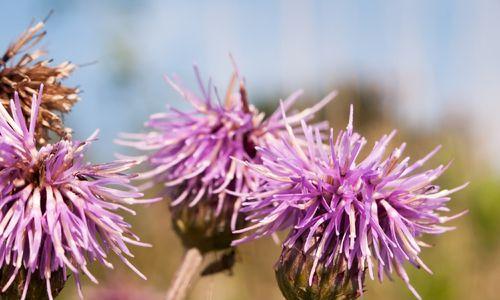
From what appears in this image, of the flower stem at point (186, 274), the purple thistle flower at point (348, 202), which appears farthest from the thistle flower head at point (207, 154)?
the purple thistle flower at point (348, 202)

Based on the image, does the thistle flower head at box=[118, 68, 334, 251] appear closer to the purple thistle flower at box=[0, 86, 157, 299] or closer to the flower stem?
the flower stem

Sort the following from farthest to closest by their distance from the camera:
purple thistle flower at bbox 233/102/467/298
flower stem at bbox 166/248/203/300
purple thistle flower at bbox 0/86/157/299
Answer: flower stem at bbox 166/248/203/300 < purple thistle flower at bbox 233/102/467/298 < purple thistle flower at bbox 0/86/157/299

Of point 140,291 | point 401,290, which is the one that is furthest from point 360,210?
point 401,290

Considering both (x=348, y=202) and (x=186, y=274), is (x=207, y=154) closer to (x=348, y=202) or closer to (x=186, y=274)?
(x=186, y=274)

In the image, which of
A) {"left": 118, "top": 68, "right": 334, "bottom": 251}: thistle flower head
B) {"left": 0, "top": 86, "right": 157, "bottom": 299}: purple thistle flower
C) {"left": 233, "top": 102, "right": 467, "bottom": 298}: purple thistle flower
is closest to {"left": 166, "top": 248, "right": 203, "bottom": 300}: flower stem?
{"left": 118, "top": 68, "right": 334, "bottom": 251}: thistle flower head

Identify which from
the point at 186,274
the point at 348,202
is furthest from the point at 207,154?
the point at 348,202

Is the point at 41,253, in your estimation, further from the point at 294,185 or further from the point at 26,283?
the point at 294,185
